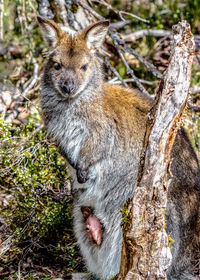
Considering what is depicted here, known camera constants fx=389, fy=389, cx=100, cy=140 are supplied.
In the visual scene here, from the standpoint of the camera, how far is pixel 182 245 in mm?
3898

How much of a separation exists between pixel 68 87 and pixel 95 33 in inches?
26.8

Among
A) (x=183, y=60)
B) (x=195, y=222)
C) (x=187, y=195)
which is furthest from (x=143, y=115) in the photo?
(x=183, y=60)

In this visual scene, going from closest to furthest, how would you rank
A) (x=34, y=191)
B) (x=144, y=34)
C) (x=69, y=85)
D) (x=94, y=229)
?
(x=69, y=85) → (x=94, y=229) → (x=34, y=191) → (x=144, y=34)

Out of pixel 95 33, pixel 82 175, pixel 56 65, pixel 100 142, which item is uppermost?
pixel 95 33

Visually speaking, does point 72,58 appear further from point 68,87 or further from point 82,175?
point 82,175

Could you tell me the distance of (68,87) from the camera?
3.92 meters

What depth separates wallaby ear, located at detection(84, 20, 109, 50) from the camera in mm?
4008

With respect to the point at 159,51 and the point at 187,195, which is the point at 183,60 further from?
the point at 159,51

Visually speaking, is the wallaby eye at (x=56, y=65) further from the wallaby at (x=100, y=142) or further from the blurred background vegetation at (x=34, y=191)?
the blurred background vegetation at (x=34, y=191)

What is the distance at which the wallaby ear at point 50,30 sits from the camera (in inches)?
158

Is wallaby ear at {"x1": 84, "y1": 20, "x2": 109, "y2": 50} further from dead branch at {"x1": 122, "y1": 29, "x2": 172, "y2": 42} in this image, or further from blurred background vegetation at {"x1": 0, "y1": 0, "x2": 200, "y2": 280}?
dead branch at {"x1": 122, "y1": 29, "x2": 172, "y2": 42}

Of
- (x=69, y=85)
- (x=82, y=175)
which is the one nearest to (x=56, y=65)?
(x=69, y=85)

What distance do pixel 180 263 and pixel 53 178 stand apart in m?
1.85

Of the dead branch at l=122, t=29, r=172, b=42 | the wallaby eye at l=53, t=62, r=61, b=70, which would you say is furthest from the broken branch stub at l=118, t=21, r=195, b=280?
the dead branch at l=122, t=29, r=172, b=42
